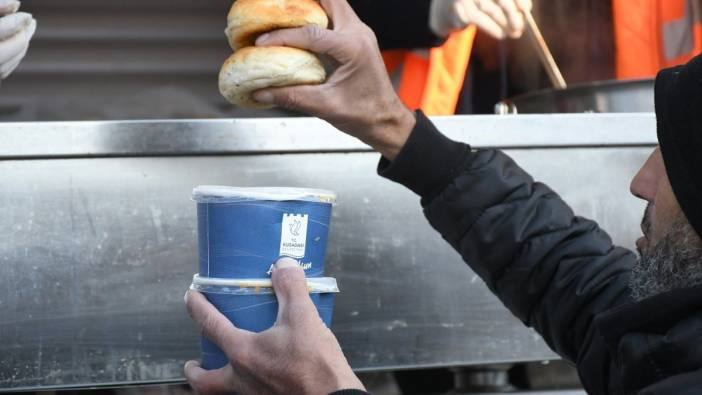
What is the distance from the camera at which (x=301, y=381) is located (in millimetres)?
1603

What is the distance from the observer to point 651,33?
4309mm

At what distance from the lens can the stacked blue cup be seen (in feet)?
5.47

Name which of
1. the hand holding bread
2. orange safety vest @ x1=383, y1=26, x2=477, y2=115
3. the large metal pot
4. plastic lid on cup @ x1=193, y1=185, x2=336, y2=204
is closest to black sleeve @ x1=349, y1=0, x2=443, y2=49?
orange safety vest @ x1=383, y1=26, x2=477, y2=115

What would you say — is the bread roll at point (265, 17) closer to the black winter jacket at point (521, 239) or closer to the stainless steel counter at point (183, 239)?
the black winter jacket at point (521, 239)

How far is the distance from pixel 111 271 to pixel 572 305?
1119mm

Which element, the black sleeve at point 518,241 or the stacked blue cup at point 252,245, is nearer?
the stacked blue cup at point 252,245

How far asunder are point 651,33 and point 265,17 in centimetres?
302

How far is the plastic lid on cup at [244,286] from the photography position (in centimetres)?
166

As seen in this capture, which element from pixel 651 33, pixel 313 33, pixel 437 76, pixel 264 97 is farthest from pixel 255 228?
pixel 651 33

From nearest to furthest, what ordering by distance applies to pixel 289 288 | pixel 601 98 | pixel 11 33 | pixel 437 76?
pixel 289 288 < pixel 11 33 < pixel 601 98 < pixel 437 76

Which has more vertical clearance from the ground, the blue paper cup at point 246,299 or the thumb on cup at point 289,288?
the thumb on cup at point 289,288

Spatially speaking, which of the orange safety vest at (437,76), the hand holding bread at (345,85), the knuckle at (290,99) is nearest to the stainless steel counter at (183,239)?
the hand holding bread at (345,85)

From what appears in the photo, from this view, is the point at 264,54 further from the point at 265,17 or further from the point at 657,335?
the point at 657,335

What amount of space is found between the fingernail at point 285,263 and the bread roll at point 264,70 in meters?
0.33
